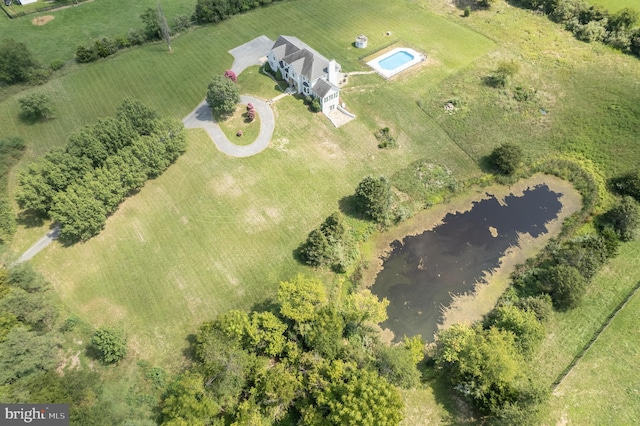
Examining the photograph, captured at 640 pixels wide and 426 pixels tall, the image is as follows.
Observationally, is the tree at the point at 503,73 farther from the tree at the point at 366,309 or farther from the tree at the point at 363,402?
the tree at the point at 363,402

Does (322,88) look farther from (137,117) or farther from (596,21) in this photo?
(596,21)

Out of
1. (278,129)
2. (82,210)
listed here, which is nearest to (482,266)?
(278,129)

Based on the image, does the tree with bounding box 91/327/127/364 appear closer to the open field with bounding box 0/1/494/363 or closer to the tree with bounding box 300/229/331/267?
the open field with bounding box 0/1/494/363

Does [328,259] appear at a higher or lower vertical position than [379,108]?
lower

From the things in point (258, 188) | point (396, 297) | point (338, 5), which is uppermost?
point (338, 5)

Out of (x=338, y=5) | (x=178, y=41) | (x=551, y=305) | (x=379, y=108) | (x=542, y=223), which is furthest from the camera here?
(x=338, y=5)

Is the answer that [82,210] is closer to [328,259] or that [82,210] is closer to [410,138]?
[328,259]
